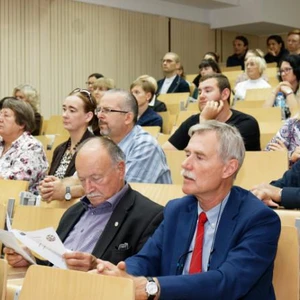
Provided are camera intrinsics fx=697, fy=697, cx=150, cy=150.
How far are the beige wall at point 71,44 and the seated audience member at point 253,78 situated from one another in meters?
3.02

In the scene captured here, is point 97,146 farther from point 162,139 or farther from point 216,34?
point 216,34

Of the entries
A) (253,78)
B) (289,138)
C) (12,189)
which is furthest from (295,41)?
(12,189)

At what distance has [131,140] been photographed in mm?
3836

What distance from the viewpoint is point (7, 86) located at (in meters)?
9.12

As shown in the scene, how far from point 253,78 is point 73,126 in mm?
3870

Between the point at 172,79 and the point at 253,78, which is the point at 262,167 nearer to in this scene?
the point at 253,78

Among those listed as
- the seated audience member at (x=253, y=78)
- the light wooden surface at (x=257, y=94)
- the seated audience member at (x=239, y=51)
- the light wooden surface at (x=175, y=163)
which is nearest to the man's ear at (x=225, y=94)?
the light wooden surface at (x=175, y=163)

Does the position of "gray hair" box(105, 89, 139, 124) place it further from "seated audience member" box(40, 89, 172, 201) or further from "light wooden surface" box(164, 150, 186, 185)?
"light wooden surface" box(164, 150, 186, 185)

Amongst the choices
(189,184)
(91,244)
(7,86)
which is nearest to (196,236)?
(189,184)

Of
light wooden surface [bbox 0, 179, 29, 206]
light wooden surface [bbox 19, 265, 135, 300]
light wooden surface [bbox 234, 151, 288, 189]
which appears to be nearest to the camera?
light wooden surface [bbox 19, 265, 135, 300]

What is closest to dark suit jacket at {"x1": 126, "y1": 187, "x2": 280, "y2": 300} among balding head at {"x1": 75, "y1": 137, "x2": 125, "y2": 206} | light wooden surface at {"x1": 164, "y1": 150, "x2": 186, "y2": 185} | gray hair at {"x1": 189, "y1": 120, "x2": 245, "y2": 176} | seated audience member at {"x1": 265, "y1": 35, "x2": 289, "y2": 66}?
gray hair at {"x1": 189, "y1": 120, "x2": 245, "y2": 176}

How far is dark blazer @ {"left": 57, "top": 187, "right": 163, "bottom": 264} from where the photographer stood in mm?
2666

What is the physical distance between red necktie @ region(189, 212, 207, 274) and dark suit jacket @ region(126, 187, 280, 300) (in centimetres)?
3

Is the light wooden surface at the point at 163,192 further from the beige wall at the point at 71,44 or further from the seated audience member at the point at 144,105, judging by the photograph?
the beige wall at the point at 71,44
